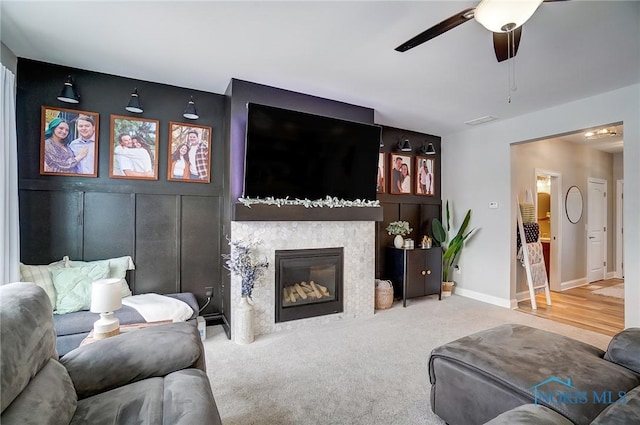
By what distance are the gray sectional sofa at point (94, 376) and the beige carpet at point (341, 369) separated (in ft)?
2.24

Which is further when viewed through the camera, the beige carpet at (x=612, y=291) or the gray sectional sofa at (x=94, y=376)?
Answer: the beige carpet at (x=612, y=291)

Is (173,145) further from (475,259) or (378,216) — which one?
(475,259)

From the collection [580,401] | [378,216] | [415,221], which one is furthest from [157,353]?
[415,221]

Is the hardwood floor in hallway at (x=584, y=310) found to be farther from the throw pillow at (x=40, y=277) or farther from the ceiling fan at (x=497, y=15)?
the throw pillow at (x=40, y=277)

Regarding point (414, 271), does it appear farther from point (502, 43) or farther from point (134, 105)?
point (134, 105)

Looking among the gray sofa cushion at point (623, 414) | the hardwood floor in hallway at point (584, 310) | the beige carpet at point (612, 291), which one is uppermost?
the gray sofa cushion at point (623, 414)

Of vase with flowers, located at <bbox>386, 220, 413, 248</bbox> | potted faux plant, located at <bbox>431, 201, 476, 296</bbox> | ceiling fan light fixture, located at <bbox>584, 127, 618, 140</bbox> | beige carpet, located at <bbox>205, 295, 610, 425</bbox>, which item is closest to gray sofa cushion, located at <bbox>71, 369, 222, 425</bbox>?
beige carpet, located at <bbox>205, 295, 610, 425</bbox>

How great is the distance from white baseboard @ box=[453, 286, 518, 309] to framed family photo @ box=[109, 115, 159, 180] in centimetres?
478

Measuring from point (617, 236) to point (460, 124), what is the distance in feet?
15.7

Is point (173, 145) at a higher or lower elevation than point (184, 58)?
lower

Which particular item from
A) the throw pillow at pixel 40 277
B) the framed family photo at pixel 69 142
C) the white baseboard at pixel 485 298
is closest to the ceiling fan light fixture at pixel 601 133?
the white baseboard at pixel 485 298

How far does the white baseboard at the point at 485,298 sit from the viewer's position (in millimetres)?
4372

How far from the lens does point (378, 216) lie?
12.9 ft

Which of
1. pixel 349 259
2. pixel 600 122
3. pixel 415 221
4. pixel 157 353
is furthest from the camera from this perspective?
pixel 415 221
